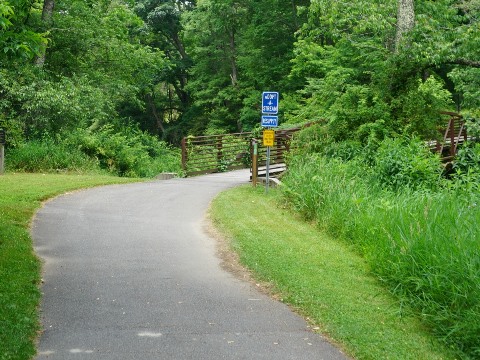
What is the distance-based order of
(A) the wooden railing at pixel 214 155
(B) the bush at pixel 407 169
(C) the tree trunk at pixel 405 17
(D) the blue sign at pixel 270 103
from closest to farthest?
A: 1. (B) the bush at pixel 407 169
2. (D) the blue sign at pixel 270 103
3. (C) the tree trunk at pixel 405 17
4. (A) the wooden railing at pixel 214 155

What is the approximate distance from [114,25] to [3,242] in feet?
67.2

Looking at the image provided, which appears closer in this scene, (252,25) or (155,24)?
(252,25)

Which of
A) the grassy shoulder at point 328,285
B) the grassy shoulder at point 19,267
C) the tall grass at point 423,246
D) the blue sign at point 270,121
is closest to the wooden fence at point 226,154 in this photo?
the blue sign at point 270,121

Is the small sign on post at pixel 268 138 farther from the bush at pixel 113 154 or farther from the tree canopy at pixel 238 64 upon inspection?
the bush at pixel 113 154

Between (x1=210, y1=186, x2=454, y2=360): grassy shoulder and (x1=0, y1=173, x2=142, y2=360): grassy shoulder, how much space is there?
2.97 metres

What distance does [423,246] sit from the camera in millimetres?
7707

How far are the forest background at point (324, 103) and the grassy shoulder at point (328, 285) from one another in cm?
29

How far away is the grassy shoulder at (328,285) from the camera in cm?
624

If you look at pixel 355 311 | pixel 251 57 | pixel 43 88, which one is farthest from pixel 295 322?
pixel 251 57

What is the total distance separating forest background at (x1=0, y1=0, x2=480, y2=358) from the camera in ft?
26.4

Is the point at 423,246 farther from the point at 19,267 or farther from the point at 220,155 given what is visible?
the point at 220,155

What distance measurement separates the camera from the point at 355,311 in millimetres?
7098

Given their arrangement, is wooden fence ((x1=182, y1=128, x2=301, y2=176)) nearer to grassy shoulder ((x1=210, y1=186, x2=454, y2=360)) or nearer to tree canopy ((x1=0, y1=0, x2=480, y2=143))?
tree canopy ((x1=0, y1=0, x2=480, y2=143))

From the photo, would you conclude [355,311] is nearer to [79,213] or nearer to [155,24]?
[79,213]
